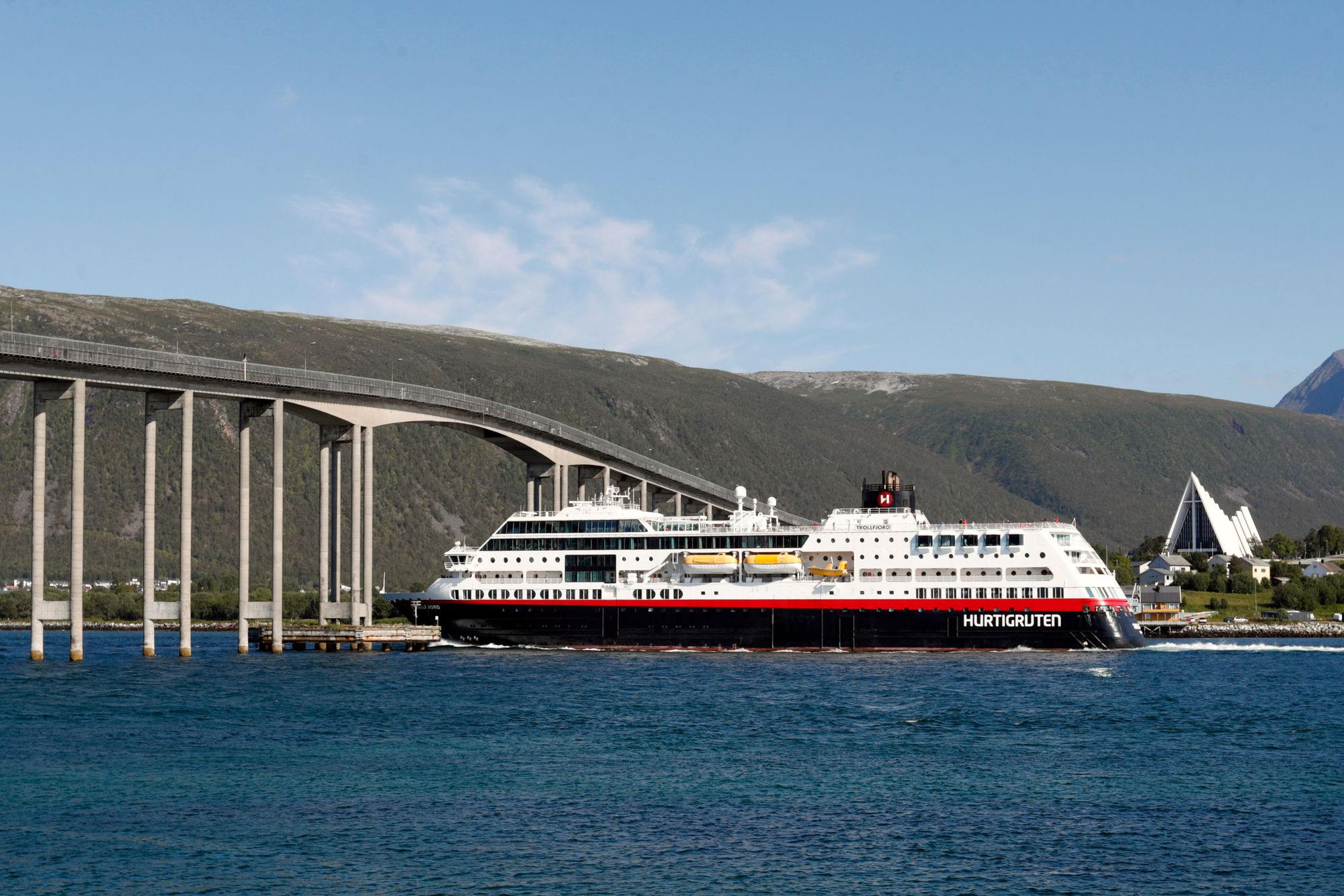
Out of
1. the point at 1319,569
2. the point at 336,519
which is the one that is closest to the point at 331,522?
the point at 336,519

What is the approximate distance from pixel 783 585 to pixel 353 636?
77.0 feet

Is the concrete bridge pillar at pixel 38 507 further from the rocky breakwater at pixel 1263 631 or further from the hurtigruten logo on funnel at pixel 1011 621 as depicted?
the rocky breakwater at pixel 1263 631

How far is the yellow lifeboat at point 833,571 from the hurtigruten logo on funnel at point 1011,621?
6454 mm

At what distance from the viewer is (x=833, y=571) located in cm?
7906

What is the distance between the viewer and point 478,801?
3569 cm

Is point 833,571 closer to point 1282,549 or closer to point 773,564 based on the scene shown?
point 773,564

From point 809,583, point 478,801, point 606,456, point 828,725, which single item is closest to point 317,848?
point 478,801

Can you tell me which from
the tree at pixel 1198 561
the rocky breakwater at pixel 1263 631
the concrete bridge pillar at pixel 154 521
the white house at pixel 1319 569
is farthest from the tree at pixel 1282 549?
the concrete bridge pillar at pixel 154 521

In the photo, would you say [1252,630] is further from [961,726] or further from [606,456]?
[961,726]

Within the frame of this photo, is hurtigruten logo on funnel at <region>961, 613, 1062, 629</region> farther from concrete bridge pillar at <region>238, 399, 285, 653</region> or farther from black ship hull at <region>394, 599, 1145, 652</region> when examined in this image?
concrete bridge pillar at <region>238, 399, 285, 653</region>

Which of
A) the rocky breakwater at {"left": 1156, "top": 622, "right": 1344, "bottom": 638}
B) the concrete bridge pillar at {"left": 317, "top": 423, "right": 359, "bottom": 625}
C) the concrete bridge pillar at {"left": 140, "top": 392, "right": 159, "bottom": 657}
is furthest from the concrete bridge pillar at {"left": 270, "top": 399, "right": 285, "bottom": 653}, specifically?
→ the rocky breakwater at {"left": 1156, "top": 622, "right": 1344, "bottom": 638}

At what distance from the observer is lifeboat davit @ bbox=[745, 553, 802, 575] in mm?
79000

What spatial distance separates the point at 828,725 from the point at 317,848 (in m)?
22.2

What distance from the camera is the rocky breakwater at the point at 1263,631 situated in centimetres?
11385
